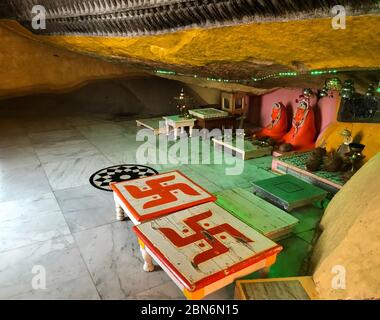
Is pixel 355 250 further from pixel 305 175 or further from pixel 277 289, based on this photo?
pixel 305 175

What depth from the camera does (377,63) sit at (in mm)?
2176

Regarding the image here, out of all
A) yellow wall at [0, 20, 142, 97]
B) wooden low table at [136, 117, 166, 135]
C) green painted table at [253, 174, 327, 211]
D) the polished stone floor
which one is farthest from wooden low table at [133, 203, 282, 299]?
yellow wall at [0, 20, 142, 97]

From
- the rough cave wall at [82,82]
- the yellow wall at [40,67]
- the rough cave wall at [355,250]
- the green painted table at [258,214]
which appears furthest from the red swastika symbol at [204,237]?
the yellow wall at [40,67]

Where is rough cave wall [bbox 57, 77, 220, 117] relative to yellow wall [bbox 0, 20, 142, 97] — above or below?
below

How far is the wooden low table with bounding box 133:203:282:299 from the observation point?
196 cm

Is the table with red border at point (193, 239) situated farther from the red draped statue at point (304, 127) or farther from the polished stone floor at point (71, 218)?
the red draped statue at point (304, 127)

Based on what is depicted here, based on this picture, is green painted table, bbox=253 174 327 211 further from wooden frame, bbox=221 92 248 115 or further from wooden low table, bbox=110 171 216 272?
wooden frame, bbox=221 92 248 115

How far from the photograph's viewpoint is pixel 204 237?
2.33 meters

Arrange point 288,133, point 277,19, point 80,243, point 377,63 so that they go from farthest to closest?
point 288,133 < point 80,243 < point 377,63 < point 277,19

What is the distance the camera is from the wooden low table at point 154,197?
2.75m

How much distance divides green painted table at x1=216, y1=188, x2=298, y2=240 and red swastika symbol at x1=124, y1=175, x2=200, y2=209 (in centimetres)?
50
